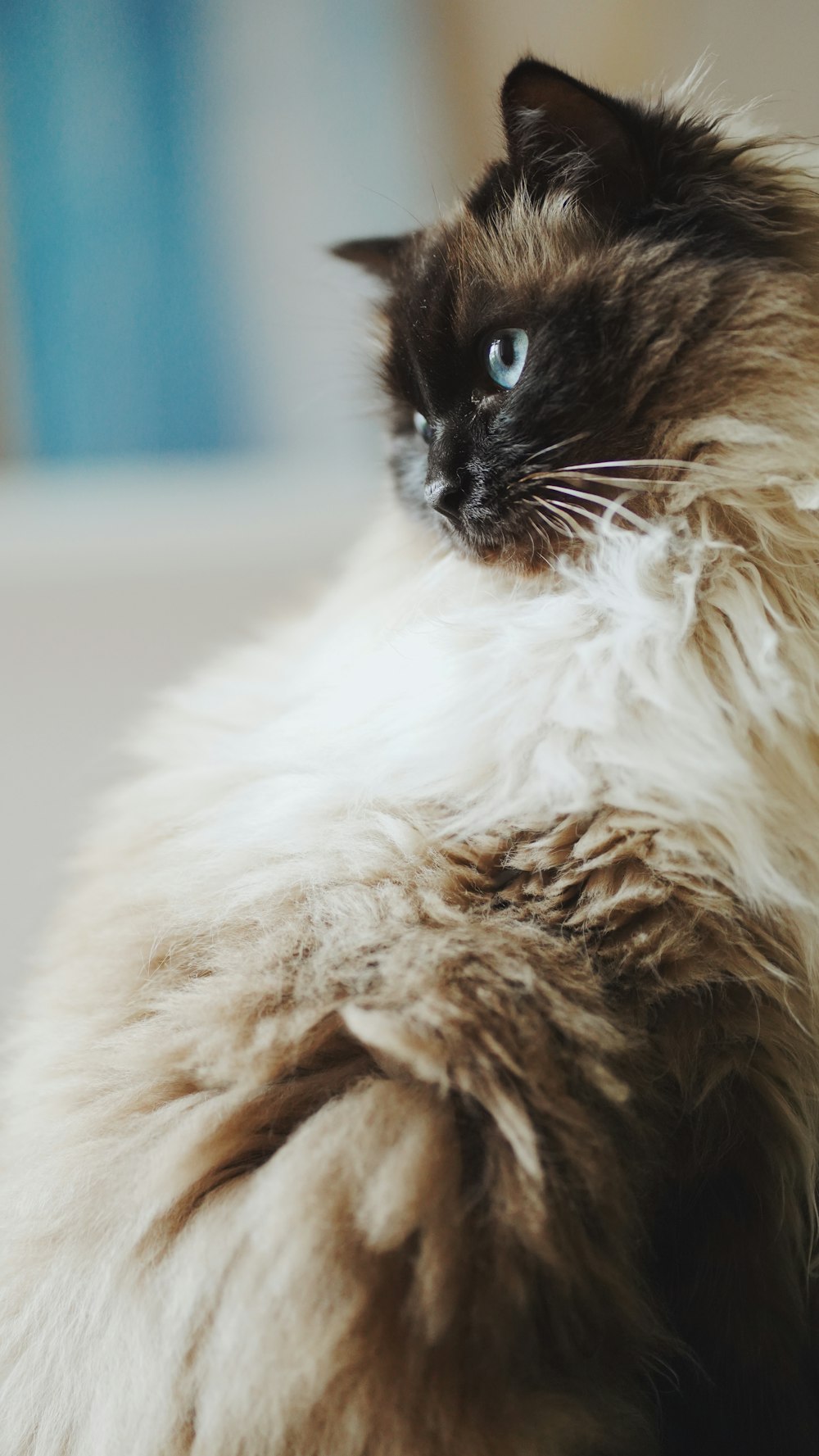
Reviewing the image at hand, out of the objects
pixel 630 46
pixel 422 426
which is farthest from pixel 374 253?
pixel 630 46

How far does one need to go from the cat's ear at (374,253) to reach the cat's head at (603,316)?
0.65 ft

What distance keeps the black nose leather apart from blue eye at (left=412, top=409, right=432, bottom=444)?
0.40 ft

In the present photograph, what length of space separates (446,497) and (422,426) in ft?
0.65

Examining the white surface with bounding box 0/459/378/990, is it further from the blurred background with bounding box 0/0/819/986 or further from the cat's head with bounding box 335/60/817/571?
the cat's head with bounding box 335/60/817/571

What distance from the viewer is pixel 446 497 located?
2.76 ft

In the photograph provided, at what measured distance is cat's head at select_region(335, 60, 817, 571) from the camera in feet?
2.47

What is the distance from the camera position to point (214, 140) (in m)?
1.67

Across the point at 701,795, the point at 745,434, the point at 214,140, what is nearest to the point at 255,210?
the point at 214,140

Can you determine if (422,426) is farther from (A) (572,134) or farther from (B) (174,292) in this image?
(B) (174,292)

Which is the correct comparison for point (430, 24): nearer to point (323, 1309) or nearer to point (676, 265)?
point (676, 265)

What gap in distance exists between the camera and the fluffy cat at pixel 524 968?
1.92ft

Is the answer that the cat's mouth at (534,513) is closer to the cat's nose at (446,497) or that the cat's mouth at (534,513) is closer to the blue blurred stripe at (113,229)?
the cat's nose at (446,497)

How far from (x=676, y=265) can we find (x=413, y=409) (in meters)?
0.31

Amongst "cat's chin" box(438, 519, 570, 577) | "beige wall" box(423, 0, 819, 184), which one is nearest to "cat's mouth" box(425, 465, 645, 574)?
"cat's chin" box(438, 519, 570, 577)
